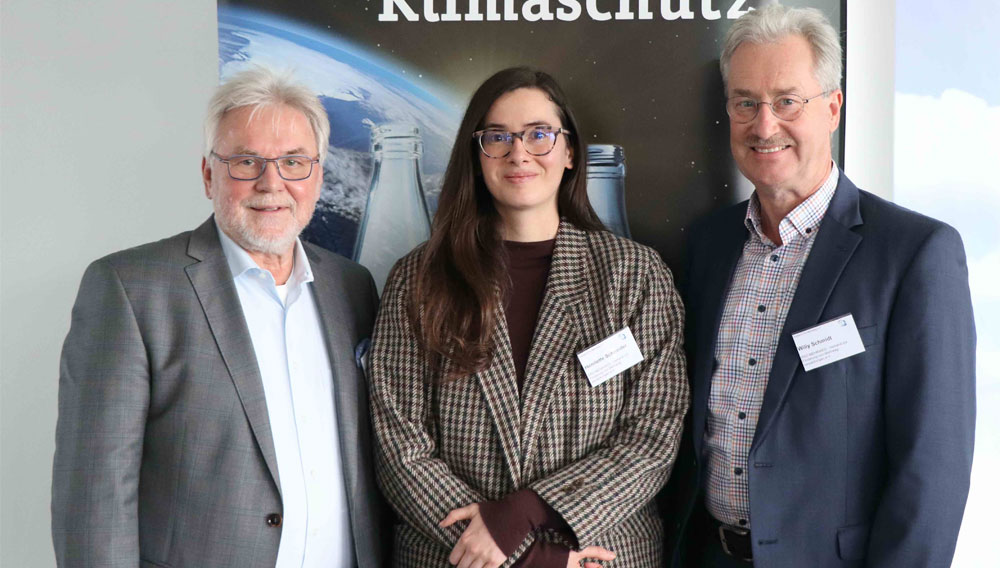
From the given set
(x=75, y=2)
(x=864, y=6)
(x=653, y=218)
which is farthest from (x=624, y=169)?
(x=75, y=2)

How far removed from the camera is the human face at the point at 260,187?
2.19m

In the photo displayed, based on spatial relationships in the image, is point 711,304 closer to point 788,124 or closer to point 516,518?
point 788,124

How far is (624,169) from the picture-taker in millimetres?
2855

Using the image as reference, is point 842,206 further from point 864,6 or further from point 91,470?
point 91,470

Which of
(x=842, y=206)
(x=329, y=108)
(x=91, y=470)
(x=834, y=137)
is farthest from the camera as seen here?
(x=329, y=108)

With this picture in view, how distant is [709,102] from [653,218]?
442 mm

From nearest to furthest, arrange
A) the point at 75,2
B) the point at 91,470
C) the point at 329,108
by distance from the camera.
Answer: the point at 91,470 → the point at 329,108 → the point at 75,2

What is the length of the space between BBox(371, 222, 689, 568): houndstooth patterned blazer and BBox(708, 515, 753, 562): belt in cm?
19

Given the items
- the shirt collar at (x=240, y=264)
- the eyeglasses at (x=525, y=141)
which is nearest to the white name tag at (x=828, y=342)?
the eyeglasses at (x=525, y=141)

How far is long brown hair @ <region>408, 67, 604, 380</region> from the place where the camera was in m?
2.28

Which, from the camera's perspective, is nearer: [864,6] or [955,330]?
[955,330]

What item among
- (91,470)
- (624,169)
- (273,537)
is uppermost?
(624,169)

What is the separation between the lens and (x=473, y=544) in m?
2.09

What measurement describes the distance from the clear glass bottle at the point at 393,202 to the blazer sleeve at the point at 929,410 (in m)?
1.61
